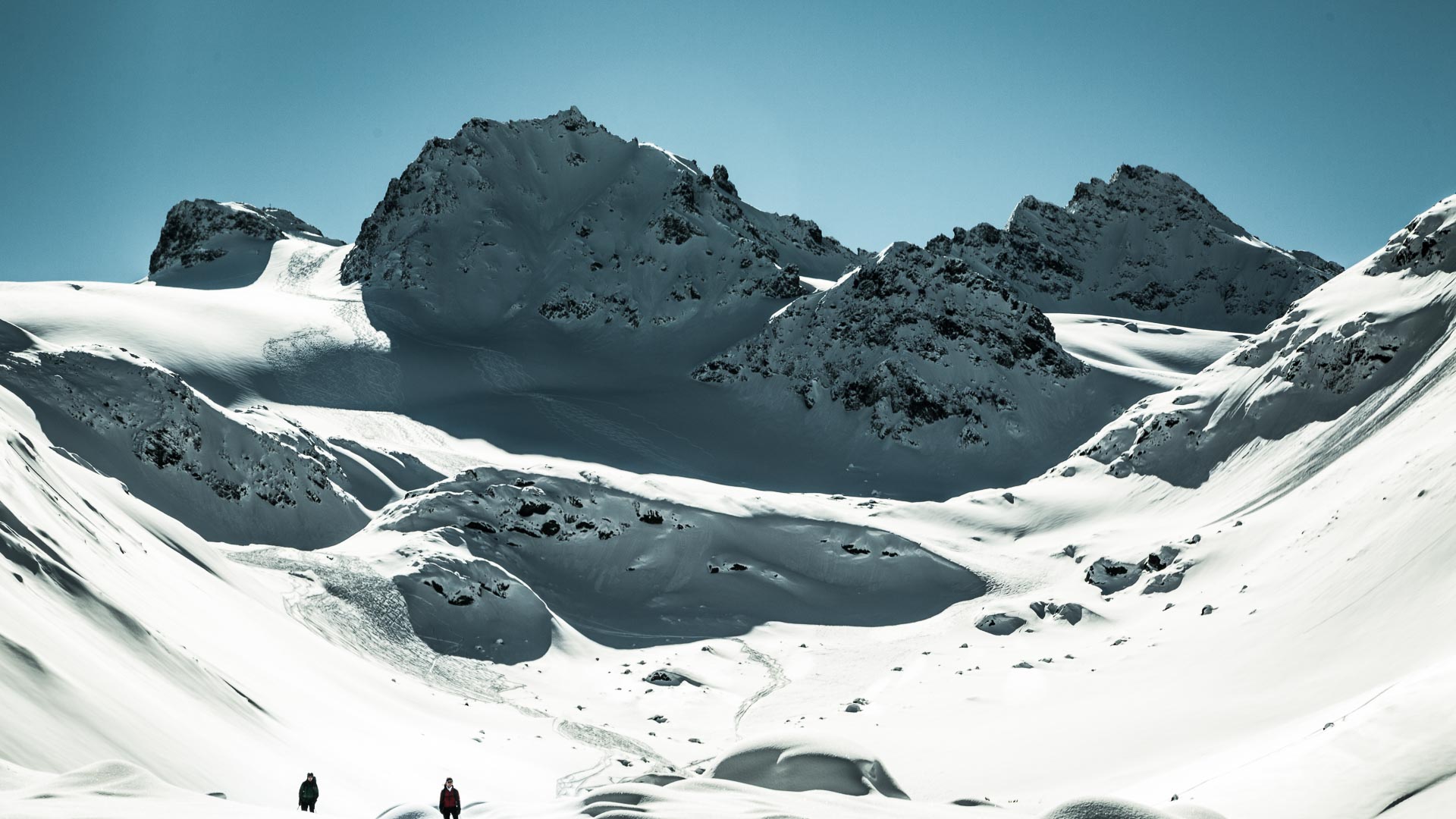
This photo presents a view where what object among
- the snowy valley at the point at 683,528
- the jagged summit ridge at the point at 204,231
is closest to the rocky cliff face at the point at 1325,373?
the snowy valley at the point at 683,528

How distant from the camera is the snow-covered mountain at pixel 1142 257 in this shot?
146000 millimetres

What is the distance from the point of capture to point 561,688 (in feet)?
138

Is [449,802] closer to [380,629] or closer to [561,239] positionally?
[380,629]

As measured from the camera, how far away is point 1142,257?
159 metres

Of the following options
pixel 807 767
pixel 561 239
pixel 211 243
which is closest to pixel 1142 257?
pixel 561 239

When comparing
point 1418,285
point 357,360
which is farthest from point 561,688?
point 357,360

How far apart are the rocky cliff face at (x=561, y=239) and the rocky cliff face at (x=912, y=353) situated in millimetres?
10738

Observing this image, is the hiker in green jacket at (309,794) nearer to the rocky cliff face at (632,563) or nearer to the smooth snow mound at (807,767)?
the smooth snow mound at (807,767)

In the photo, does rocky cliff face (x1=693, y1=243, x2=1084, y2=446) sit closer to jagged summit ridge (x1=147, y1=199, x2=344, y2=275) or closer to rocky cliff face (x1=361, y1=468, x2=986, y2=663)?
rocky cliff face (x1=361, y1=468, x2=986, y2=663)

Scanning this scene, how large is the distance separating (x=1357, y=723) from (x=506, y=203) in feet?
372

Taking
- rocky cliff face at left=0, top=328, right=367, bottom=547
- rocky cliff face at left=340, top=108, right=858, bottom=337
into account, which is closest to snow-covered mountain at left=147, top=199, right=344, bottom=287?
rocky cliff face at left=340, top=108, right=858, bottom=337

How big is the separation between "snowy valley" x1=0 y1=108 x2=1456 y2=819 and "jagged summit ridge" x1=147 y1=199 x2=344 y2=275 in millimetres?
739

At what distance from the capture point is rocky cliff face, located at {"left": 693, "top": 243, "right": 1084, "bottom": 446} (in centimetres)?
9138

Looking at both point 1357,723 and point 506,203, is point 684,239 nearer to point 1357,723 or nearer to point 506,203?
point 506,203
